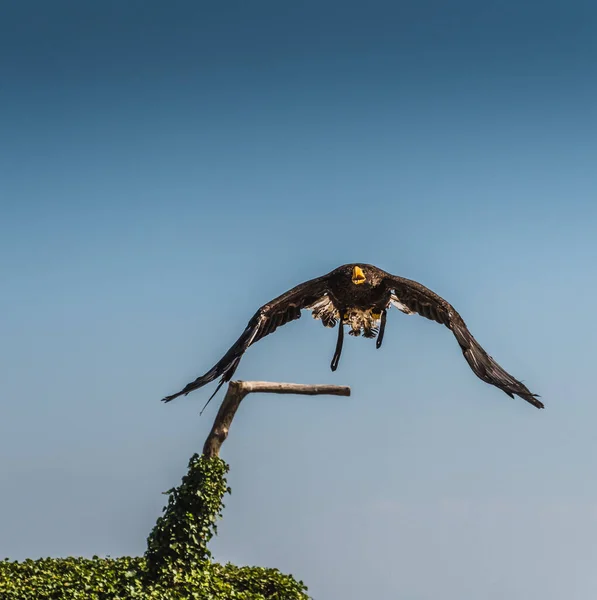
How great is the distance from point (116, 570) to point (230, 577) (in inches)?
58.1

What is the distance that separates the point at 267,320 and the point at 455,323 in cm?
239

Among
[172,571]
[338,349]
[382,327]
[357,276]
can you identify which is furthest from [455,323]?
[172,571]

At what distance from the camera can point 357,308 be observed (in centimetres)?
1193

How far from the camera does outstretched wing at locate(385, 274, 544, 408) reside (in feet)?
32.4

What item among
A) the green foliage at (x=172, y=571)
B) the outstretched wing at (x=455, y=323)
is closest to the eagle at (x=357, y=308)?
the outstretched wing at (x=455, y=323)

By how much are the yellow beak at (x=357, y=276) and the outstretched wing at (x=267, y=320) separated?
40cm

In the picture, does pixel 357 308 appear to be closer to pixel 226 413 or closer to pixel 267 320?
pixel 267 320

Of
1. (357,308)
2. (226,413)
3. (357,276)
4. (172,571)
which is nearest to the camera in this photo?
(172,571)

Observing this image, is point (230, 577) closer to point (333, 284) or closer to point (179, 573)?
point (179, 573)

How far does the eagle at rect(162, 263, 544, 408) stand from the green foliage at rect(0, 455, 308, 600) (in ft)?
4.96

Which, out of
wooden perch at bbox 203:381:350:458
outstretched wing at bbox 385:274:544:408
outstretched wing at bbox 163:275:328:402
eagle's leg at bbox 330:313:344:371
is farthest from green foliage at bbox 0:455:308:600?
outstretched wing at bbox 385:274:544:408

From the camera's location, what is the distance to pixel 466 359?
10.5 m

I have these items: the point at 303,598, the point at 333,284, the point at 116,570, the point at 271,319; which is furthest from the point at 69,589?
the point at 333,284

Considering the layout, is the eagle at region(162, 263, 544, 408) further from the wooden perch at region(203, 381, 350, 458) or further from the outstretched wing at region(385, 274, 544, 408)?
the wooden perch at region(203, 381, 350, 458)
